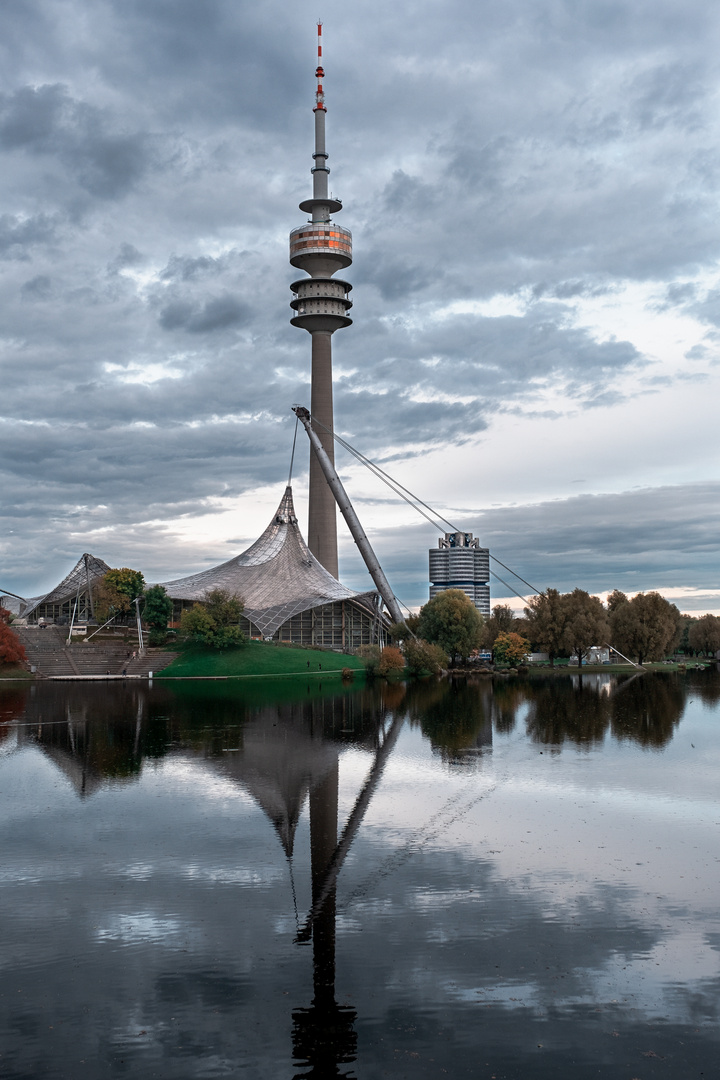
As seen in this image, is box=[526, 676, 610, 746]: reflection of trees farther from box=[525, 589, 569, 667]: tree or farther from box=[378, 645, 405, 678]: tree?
box=[525, 589, 569, 667]: tree

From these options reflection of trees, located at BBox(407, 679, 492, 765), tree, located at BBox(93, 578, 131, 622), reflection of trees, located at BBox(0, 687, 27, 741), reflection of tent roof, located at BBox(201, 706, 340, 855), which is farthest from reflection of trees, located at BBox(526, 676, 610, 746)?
tree, located at BBox(93, 578, 131, 622)

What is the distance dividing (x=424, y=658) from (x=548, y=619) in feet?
69.7

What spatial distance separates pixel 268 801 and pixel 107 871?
7768 millimetres

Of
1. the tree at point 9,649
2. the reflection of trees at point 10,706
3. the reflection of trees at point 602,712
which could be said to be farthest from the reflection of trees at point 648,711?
the tree at point 9,649

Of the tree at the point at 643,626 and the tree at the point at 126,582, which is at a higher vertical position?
the tree at the point at 126,582

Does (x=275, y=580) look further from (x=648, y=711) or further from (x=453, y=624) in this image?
Result: (x=648, y=711)

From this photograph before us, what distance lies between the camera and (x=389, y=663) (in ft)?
287

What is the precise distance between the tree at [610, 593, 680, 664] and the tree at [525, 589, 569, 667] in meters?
9.08

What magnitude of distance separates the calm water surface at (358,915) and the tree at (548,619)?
68.1 meters

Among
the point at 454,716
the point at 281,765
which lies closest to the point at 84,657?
the point at 454,716

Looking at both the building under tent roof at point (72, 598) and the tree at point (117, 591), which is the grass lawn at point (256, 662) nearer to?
the tree at point (117, 591)

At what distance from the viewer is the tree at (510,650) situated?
10000 centimetres

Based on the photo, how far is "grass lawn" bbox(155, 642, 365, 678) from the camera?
85438mm

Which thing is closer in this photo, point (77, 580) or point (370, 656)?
point (370, 656)
